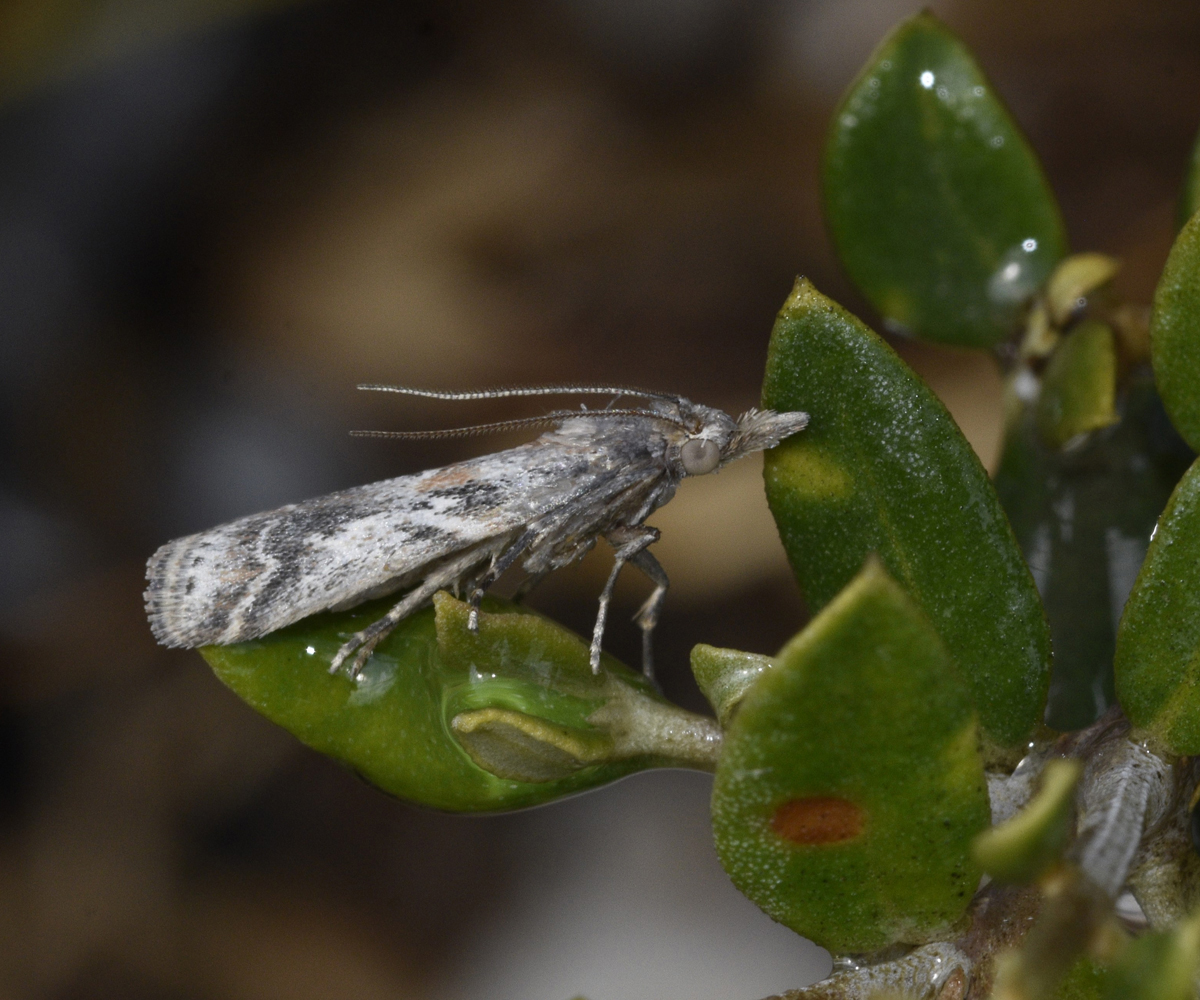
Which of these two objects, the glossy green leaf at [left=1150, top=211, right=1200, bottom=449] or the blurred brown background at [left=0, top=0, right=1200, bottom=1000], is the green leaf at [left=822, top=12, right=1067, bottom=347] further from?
the blurred brown background at [left=0, top=0, right=1200, bottom=1000]

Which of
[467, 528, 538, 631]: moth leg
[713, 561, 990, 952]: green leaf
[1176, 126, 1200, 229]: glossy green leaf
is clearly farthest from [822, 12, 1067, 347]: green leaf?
[713, 561, 990, 952]: green leaf

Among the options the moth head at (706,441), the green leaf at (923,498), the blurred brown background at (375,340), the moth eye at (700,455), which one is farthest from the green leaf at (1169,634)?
the blurred brown background at (375,340)

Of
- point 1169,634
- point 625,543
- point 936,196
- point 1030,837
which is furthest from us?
point 625,543

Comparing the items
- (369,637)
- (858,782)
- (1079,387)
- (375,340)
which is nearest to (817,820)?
(858,782)

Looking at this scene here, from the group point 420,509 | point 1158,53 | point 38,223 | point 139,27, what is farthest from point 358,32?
point 1158,53

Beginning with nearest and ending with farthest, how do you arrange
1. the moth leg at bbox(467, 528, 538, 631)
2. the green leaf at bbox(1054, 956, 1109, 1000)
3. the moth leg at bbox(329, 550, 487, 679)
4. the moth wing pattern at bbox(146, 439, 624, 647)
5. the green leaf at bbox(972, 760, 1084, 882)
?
the green leaf at bbox(972, 760, 1084, 882), the green leaf at bbox(1054, 956, 1109, 1000), the moth leg at bbox(329, 550, 487, 679), the moth wing pattern at bbox(146, 439, 624, 647), the moth leg at bbox(467, 528, 538, 631)

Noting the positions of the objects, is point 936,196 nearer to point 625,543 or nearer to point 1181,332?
point 1181,332

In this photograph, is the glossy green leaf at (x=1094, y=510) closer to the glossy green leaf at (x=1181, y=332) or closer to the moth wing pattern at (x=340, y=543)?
the glossy green leaf at (x=1181, y=332)
